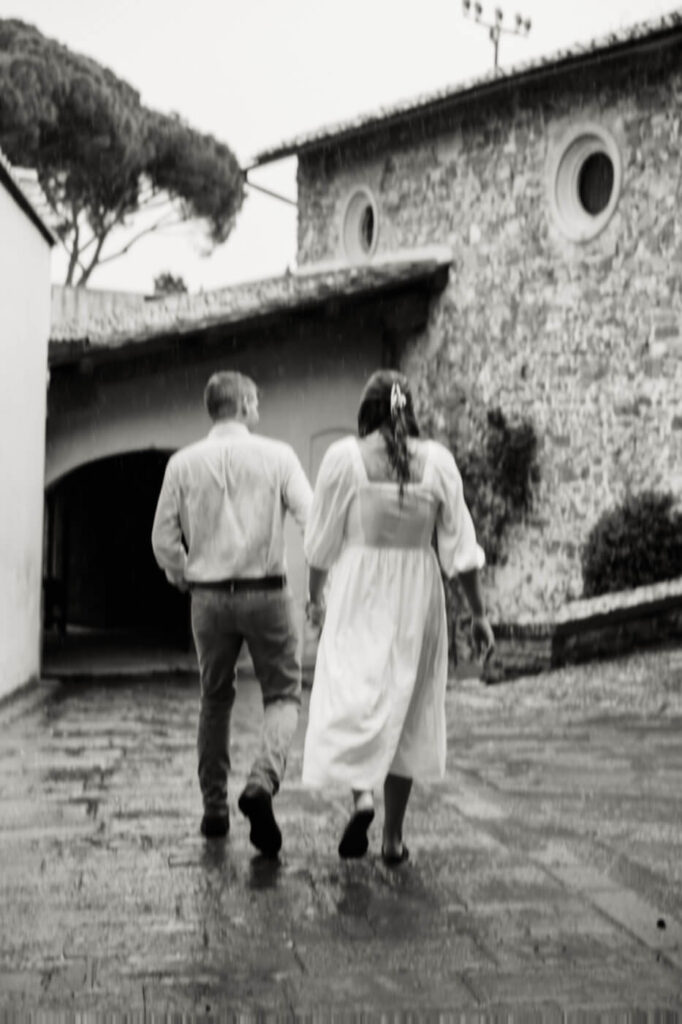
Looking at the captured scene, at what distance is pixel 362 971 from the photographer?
460 centimetres

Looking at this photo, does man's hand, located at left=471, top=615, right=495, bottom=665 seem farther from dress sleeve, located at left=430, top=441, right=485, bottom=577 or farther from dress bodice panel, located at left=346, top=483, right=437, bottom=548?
dress bodice panel, located at left=346, top=483, right=437, bottom=548

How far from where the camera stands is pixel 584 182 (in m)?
17.4

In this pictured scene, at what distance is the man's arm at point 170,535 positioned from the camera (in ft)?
22.0

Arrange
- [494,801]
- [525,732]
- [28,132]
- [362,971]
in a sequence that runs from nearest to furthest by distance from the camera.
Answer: [362,971]
[494,801]
[525,732]
[28,132]

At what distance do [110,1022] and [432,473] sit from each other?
2.70m

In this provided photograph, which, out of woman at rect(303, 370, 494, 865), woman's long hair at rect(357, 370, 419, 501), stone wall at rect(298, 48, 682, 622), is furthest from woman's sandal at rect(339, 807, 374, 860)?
stone wall at rect(298, 48, 682, 622)

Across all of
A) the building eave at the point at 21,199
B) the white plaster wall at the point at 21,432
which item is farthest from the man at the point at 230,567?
the white plaster wall at the point at 21,432

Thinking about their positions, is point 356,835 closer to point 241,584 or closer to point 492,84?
point 241,584

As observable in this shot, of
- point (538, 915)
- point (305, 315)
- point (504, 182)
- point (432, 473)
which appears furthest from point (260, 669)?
point (504, 182)

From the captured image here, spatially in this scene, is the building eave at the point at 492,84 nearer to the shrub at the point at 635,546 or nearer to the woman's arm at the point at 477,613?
the shrub at the point at 635,546

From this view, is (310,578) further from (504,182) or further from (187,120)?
(187,120)

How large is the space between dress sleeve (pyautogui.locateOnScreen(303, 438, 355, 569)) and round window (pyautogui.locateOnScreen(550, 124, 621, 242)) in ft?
36.9

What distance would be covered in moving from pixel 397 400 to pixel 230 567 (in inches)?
37.5

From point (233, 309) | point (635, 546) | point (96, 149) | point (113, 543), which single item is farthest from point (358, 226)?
point (96, 149)
